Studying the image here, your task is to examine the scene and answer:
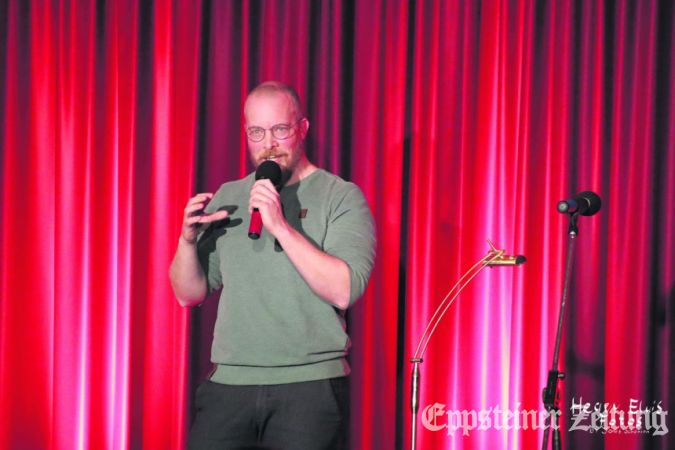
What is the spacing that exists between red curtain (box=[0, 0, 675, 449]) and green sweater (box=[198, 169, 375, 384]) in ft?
3.44

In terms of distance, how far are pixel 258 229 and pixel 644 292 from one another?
1914 millimetres

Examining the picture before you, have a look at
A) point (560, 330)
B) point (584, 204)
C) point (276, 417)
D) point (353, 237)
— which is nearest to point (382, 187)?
point (584, 204)

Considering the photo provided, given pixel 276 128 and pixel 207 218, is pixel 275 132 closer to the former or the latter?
pixel 276 128

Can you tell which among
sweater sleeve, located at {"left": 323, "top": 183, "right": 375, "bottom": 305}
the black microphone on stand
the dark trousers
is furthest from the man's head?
the black microphone on stand

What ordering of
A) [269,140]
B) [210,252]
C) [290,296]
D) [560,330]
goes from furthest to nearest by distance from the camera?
[560,330]
[210,252]
[269,140]
[290,296]

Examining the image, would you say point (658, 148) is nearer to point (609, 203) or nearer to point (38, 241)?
point (609, 203)

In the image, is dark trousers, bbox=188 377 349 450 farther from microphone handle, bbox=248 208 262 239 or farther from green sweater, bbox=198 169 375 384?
microphone handle, bbox=248 208 262 239

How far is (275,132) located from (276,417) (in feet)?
2.66

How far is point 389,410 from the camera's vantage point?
3.13m

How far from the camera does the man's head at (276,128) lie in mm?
2182

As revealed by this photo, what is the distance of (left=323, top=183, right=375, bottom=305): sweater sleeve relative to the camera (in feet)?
6.56

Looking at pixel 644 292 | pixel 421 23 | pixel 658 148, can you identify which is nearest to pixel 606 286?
pixel 644 292

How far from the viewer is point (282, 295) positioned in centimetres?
201

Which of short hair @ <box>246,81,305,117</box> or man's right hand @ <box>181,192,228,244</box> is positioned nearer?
man's right hand @ <box>181,192,228,244</box>
